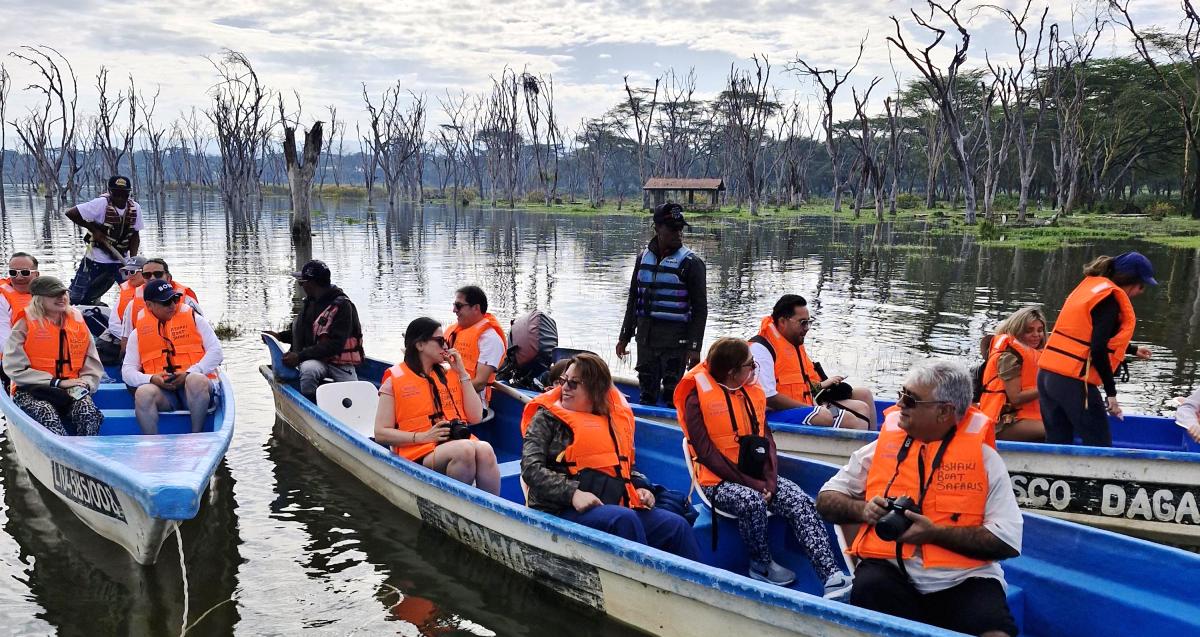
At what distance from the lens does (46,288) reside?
6184mm

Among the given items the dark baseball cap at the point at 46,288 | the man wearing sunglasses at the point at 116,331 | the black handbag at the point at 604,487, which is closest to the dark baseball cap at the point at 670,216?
the black handbag at the point at 604,487

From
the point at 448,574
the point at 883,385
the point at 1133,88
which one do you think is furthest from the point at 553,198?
the point at 448,574

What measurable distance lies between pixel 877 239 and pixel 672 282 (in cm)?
2628

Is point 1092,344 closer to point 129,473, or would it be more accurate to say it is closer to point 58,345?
point 129,473

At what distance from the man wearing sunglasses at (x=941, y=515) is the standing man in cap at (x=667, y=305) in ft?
10.2

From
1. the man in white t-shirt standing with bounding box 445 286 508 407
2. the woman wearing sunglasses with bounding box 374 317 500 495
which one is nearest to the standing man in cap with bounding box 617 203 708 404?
the man in white t-shirt standing with bounding box 445 286 508 407

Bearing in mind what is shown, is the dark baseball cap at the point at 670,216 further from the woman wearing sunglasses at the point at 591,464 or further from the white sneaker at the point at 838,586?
the white sneaker at the point at 838,586

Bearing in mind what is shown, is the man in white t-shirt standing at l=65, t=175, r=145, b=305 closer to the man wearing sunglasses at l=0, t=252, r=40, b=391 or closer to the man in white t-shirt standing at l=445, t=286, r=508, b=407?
the man wearing sunglasses at l=0, t=252, r=40, b=391

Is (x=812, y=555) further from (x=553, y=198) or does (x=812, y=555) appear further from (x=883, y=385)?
(x=553, y=198)

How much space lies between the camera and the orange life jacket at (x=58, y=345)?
20.4 ft

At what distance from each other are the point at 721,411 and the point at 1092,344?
2.80 m

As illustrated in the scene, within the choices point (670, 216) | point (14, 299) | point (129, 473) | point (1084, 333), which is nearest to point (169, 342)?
point (14, 299)

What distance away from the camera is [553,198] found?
227 feet

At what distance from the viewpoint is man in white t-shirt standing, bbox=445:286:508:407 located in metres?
6.82
